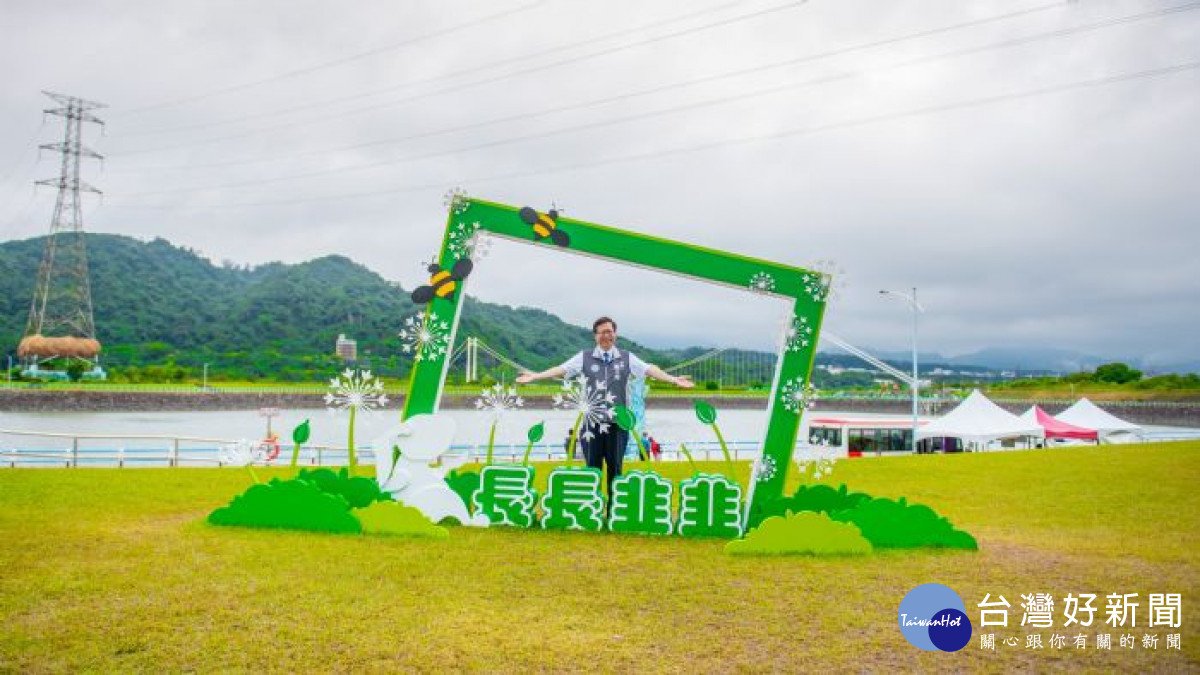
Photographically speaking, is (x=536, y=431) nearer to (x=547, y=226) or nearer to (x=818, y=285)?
(x=547, y=226)

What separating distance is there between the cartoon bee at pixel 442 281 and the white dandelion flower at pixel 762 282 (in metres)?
3.28

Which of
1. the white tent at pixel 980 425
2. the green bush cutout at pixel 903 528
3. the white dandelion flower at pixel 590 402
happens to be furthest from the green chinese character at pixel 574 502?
the white tent at pixel 980 425

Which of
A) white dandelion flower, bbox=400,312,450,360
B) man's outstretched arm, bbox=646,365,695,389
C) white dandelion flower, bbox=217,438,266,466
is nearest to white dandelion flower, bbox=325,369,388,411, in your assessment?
white dandelion flower, bbox=400,312,450,360

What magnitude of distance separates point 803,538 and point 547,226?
14.5 feet

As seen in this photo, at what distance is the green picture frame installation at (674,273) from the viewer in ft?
29.8

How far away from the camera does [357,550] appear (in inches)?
297

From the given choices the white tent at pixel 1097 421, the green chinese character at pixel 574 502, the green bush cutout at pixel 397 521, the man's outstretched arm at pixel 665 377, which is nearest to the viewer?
the green bush cutout at pixel 397 521

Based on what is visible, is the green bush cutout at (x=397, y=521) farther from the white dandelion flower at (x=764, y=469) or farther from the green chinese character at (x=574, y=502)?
the white dandelion flower at (x=764, y=469)

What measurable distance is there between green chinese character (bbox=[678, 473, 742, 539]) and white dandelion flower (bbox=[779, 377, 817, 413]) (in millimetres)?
1091

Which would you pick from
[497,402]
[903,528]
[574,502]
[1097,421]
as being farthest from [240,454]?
[1097,421]

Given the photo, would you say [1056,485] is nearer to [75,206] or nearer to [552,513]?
[552,513]

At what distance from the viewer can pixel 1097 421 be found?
115 ft

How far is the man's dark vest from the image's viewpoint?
30.1ft

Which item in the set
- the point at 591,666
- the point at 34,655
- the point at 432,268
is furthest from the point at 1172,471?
the point at 34,655
